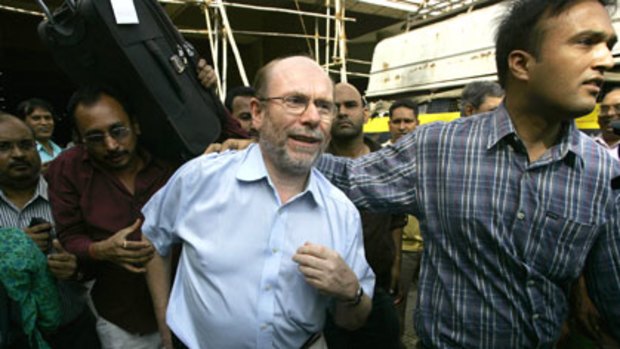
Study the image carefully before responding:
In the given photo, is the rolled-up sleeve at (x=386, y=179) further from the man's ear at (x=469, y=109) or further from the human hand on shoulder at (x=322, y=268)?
the man's ear at (x=469, y=109)

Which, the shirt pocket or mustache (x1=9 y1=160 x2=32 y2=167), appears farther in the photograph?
mustache (x1=9 y1=160 x2=32 y2=167)

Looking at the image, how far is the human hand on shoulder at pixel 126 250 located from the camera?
154cm

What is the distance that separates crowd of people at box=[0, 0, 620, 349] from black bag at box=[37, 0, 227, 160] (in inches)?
4.0

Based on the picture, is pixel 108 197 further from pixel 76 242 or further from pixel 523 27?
pixel 523 27

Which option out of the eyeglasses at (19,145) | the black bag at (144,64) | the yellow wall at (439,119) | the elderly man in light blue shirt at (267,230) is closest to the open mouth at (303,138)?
the elderly man in light blue shirt at (267,230)

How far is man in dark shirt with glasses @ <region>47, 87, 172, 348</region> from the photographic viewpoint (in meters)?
1.74

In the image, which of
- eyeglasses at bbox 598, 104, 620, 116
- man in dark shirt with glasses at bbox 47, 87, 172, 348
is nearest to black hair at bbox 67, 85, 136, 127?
man in dark shirt with glasses at bbox 47, 87, 172, 348

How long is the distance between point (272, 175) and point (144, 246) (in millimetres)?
534

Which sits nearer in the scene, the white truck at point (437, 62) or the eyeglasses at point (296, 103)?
the eyeglasses at point (296, 103)

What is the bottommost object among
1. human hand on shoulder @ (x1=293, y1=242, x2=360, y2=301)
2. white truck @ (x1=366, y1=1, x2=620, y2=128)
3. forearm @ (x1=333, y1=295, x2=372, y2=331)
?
forearm @ (x1=333, y1=295, x2=372, y2=331)

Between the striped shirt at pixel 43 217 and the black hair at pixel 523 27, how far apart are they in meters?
2.00

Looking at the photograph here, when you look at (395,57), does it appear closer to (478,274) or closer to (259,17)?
(259,17)

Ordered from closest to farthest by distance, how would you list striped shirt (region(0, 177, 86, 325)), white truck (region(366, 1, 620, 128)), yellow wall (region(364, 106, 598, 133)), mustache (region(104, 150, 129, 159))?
mustache (region(104, 150, 129, 159)) → striped shirt (region(0, 177, 86, 325)) → yellow wall (region(364, 106, 598, 133)) → white truck (region(366, 1, 620, 128))

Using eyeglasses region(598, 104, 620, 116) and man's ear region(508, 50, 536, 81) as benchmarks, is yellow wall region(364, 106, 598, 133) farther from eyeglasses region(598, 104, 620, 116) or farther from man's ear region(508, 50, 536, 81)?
man's ear region(508, 50, 536, 81)
